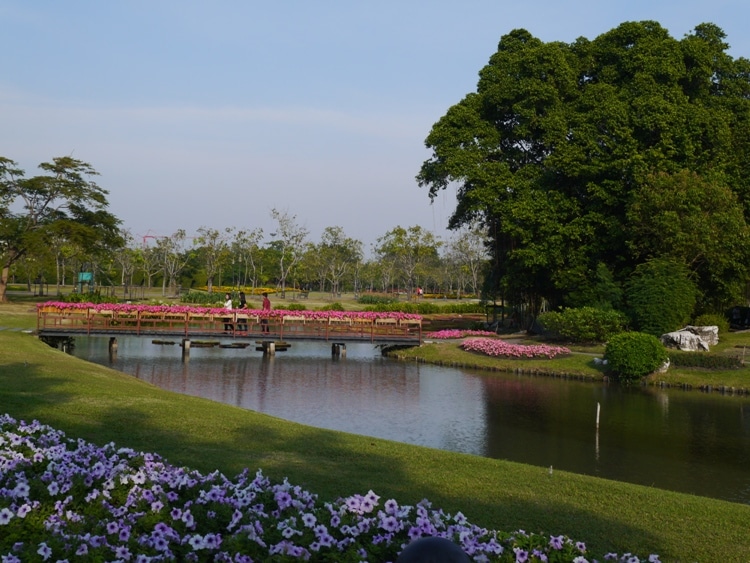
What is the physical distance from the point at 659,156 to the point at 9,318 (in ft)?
98.8

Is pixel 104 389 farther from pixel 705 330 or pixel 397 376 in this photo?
pixel 705 330

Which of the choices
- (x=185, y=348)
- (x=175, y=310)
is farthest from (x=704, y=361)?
(x=175, y=310)

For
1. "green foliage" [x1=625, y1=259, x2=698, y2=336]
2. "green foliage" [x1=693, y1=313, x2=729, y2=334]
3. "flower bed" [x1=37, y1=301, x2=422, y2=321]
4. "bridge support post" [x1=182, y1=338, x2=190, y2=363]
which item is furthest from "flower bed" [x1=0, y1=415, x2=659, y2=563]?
"green foliage" [x1=693, y1=313, x2=729, y2=334]

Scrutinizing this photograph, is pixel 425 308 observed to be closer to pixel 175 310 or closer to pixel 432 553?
pixel 175 310

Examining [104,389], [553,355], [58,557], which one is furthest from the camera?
[553,355]

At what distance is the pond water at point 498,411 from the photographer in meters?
13.6

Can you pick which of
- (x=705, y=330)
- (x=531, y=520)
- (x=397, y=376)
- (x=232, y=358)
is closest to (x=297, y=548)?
(x=531, y=520)

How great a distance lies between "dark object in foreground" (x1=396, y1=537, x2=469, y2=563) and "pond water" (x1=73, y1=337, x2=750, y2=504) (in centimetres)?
1025

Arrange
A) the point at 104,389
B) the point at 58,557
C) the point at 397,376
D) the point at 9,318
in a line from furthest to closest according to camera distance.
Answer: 1. the point at 9,318
2. the point at 397,376
3. the point at 104,389
4. the point at 58,557

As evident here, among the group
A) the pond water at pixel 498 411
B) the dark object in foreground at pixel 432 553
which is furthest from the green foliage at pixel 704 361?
the dark object in foreground at pixel 432 553

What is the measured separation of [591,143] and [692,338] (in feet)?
31.7

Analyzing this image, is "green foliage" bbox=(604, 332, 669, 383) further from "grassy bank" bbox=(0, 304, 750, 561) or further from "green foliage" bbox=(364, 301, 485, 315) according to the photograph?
"green foliage" bbox=(364, 301, 485, 315)

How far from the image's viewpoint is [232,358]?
95.1 ft

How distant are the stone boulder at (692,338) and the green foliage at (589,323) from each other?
1.85 metres
